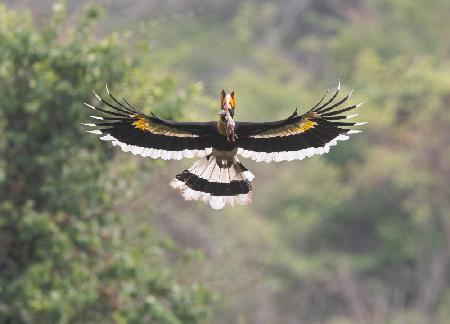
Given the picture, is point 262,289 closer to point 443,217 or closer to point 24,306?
point 443,217

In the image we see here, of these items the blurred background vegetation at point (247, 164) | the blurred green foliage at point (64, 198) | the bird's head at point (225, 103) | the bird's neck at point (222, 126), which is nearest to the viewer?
the bird's head at point (225, 103)

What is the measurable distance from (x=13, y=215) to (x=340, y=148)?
70.9 ft

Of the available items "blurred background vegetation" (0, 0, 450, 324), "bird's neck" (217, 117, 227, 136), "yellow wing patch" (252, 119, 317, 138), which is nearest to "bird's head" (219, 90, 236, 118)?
"bird's neck" (217, 117, 227, 136)

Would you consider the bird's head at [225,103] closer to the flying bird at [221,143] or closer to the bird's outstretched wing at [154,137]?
the flying bird at [221,143]

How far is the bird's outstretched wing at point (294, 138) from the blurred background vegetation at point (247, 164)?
3.53 m

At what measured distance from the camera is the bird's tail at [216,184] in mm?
8273

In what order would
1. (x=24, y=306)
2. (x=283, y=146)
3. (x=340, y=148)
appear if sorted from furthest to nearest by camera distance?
(x=340, y=148) → (x=24, y=306) → (x=283, y=146)

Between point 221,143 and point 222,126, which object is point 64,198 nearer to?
point 221,143

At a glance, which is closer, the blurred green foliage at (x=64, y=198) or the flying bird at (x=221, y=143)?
the flying bird at (x=221, y=143)

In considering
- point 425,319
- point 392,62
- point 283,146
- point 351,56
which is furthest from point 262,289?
point 283,146

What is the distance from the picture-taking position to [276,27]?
4350 cm

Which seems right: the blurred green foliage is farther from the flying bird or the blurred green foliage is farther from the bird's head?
the bird's head

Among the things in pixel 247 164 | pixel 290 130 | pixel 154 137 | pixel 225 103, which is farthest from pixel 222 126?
pixel 247 164

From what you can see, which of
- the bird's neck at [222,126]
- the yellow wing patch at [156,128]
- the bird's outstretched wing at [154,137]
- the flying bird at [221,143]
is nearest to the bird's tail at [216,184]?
the flying bird at [221,143]
